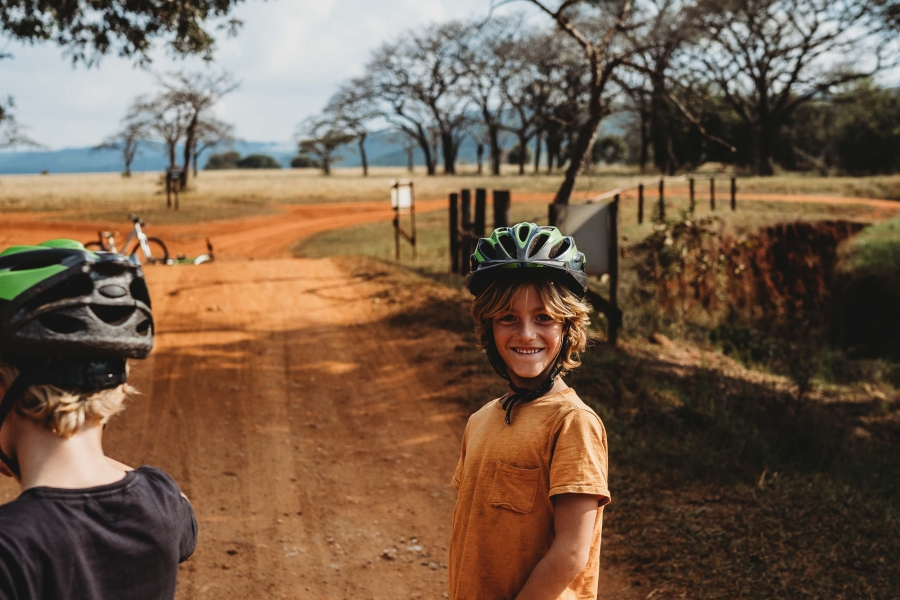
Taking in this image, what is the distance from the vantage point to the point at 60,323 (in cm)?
172

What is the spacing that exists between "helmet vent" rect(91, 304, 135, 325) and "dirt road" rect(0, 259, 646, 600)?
280 cm

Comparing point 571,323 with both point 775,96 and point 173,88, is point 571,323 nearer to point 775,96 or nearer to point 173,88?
point 775,96

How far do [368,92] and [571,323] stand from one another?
2211 inches

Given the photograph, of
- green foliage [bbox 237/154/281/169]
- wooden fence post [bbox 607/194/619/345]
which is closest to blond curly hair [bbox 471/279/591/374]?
wooden fence post [bbox 607/194/619/345]

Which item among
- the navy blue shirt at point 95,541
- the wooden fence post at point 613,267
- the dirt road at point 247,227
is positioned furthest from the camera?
the dirt road at point 247,227

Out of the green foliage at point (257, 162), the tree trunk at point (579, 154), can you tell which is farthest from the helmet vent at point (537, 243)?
the green foliage at point (257, 162)

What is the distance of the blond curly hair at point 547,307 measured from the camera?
7.33 feet

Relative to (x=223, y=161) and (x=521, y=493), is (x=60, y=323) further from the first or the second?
(x=223, y=161)

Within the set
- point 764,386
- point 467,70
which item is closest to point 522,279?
point 764,386

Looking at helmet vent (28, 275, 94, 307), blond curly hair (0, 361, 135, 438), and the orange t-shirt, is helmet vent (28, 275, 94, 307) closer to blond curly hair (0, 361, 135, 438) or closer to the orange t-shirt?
blond curly hair (0, 361, 135, 438)

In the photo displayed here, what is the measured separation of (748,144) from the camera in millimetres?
41844

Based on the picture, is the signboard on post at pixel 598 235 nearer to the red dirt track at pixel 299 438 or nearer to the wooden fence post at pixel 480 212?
the red dirt track at pixel 299 438

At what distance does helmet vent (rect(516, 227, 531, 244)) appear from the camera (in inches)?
89.9

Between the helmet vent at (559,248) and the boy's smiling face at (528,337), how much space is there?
0.13 m
